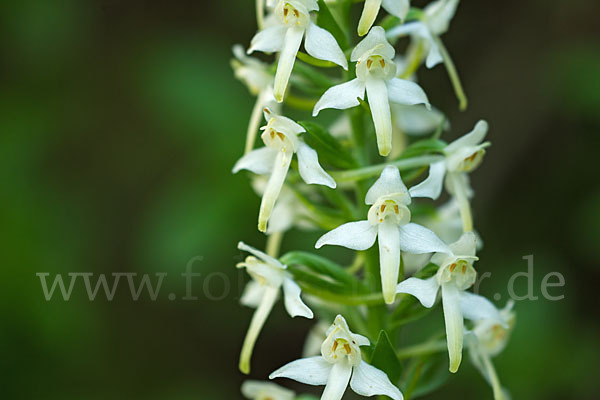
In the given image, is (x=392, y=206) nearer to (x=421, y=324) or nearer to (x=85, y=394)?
(x=421, y=324)

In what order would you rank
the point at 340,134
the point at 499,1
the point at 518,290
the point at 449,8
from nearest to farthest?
1. the point at 449,8
2. the point at 340,134
3. the point at 518,290
4. the point at 499,1

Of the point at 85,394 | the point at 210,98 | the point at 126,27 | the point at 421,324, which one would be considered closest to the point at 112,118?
the point at 126,27

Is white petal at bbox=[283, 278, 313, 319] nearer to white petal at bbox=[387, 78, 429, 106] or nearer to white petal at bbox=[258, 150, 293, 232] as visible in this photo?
white petal at bbox=[258, 150, 293, 232]

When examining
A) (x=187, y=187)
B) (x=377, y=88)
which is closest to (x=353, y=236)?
(x=377, y=88)

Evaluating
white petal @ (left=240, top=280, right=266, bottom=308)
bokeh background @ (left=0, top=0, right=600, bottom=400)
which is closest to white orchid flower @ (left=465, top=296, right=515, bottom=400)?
white petal @ (left=240, top=280, right=266, bottom=308)

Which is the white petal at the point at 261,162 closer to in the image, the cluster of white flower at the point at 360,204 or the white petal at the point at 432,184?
the cluster of white flower at the point at 360,204

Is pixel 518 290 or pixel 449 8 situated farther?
pixel 518 290

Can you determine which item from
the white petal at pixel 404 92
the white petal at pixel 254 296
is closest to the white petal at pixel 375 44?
the white petal at pixel 404 92
